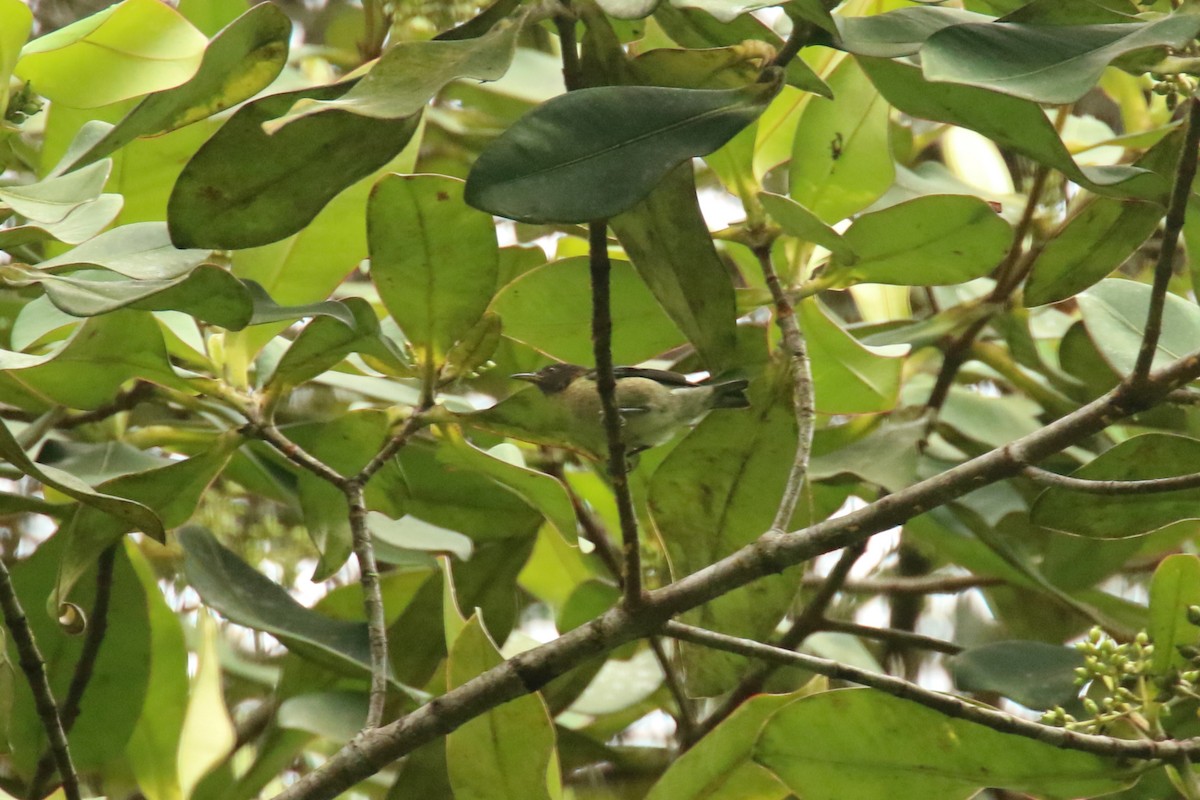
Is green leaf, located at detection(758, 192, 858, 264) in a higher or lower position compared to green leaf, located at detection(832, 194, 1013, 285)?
higher

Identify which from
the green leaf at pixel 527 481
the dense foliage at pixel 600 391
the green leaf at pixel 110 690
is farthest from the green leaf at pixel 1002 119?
the green leaf at pixel 110 690

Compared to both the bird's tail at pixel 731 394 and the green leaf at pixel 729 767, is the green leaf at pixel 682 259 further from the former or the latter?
the green leaf at pixel 729 767

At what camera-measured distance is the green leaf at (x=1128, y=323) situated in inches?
46.1

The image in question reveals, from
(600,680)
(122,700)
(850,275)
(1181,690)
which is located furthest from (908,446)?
(122,700)

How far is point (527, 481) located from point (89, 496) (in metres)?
0.38

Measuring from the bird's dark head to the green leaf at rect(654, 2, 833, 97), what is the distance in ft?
1.29

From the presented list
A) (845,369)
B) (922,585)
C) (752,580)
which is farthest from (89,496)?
(922,585)

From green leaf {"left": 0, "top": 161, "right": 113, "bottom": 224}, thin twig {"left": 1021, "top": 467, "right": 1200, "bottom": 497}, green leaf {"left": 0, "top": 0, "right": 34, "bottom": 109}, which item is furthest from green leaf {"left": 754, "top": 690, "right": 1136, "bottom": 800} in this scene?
green leaf {"left": 0, "top": 0, "right": 34, "bottom": 109}

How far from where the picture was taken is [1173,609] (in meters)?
1.02

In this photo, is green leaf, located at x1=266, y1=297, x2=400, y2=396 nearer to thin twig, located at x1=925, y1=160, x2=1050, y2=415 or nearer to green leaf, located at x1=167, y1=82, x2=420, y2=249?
green leaf, located at x1=167, y1=82, x2=420, y2=249

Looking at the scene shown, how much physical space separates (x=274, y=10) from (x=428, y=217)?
0.78ft

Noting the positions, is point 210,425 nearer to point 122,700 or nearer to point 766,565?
point 122,700

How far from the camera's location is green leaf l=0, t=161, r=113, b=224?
0.92 metres

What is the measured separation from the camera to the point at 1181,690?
1.00 meters
